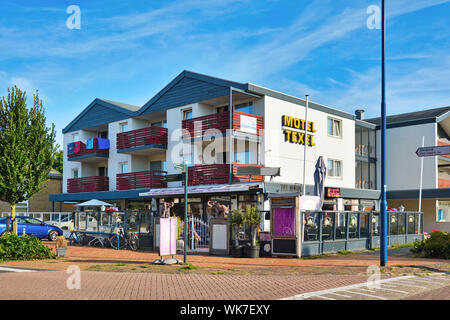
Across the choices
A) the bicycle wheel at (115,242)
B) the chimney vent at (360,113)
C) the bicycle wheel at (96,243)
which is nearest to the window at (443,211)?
the chimney vent at (360,113)

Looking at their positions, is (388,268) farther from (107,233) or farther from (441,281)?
(107,233)

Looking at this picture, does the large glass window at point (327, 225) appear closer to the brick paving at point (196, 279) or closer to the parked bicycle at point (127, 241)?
the brick paving at point (196, 279)

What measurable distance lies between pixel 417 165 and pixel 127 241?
23.9m

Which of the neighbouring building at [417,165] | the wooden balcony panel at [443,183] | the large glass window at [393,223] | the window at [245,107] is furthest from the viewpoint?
the wooden balcony panel at [443,183]

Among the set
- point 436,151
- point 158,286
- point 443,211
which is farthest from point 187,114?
point 443,211

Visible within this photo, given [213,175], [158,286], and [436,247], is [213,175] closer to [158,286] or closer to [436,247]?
[436,247]

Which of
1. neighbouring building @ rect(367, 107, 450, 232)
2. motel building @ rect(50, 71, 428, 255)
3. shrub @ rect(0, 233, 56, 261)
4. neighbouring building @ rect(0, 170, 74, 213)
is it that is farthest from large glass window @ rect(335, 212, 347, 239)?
neighbouring building @ rect(0, 170, 74, 213)

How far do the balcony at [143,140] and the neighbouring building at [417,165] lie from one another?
17549mm

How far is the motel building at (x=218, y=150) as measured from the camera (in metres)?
24.9

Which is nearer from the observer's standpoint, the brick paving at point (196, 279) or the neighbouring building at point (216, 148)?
the brick paving at point (196, 279)

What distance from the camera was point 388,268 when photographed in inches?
539

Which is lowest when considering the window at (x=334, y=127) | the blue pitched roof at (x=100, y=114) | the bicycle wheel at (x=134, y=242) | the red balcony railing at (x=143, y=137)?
the bicycle wheel at (x=134, y=242)
